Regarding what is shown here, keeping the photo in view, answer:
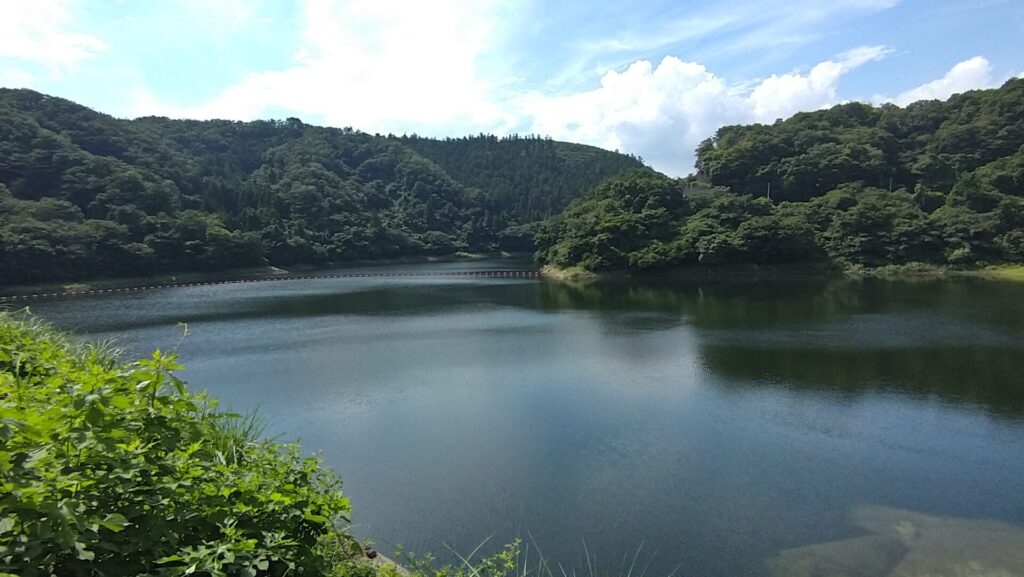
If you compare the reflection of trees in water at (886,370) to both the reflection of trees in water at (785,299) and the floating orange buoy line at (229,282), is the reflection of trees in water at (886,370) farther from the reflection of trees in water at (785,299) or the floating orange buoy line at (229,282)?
the floating orange buoy line at (229,282)

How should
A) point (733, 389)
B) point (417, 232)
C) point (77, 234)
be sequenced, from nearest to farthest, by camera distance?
point (733, 389)
point (77, 234)
point (417, 232)

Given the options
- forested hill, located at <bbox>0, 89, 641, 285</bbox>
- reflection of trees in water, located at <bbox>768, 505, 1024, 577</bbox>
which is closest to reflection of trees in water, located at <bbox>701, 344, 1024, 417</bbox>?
reflection of trees in water, located at <bbox>768, 505, 1024, 577</bbox>

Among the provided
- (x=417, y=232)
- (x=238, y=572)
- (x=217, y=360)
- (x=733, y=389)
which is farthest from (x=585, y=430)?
(x=417, y=232)

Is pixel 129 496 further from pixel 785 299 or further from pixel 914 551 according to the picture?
pixel 785 299

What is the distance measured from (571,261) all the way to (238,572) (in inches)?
1803

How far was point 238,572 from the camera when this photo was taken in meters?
2.81

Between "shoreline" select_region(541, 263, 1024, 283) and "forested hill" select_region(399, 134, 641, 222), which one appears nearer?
"shoreline" select_region(541, 263, 1024, 283)

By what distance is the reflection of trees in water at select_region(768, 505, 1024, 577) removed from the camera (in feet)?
21.9

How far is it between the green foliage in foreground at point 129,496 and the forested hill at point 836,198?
141 ft

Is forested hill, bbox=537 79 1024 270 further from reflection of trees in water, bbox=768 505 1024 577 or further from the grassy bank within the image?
the grassy bank

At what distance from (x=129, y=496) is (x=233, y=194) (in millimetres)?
73158

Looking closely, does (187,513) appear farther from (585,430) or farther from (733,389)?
(733,389)

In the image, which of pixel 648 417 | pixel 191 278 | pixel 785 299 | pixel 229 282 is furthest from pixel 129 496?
pixel 191 278

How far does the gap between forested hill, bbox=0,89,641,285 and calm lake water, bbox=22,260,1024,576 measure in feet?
78.9
